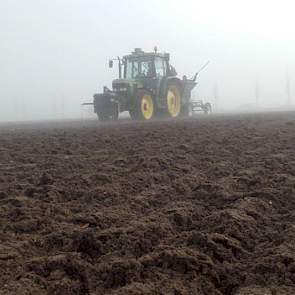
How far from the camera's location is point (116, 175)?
5.14m

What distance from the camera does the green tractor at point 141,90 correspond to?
665 inches

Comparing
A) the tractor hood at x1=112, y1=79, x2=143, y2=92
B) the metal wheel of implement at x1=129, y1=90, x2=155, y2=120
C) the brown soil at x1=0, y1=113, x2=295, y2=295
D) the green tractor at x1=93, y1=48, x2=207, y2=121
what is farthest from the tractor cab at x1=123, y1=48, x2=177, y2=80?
the brown soil at x1=0, y1=113, x2=295, y2=295

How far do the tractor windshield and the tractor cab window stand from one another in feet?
1.04

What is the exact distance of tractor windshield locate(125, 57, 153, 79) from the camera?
17.6 metres

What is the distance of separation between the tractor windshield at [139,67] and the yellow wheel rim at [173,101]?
4.88ft

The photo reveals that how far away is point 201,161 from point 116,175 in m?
1.35

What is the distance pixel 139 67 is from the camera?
1769 centimetres

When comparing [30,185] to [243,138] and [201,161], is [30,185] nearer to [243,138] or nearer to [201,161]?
[201,161]

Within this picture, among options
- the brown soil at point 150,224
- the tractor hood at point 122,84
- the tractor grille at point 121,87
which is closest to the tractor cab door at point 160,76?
the tractor hood at point 122,84

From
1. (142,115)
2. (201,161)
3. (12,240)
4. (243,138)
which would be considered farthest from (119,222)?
(142,115)

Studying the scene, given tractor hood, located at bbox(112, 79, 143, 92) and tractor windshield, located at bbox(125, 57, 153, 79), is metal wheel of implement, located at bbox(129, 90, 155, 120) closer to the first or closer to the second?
tractor hood, located at bbox(112, 79, 143, 92)

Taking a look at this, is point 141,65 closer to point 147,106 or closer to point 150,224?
point 147,106

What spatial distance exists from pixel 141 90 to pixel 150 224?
1399cm

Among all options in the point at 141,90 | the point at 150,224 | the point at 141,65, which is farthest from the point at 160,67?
the point at 150,224
